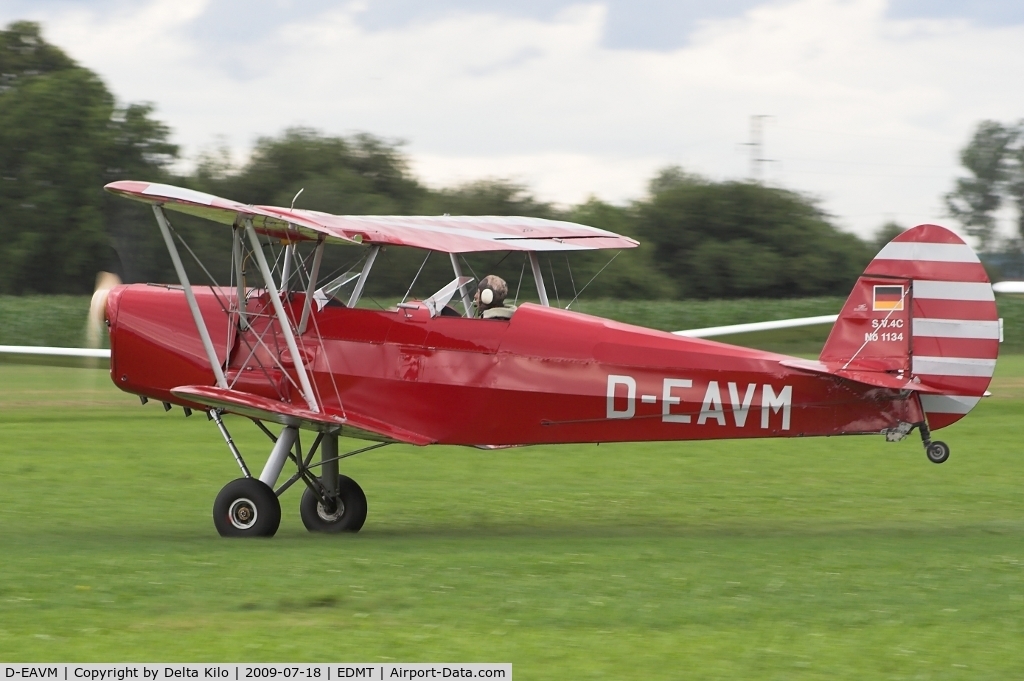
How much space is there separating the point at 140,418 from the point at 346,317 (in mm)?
10926

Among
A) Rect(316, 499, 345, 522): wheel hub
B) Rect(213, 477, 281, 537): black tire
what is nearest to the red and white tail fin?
Rect(316, 499, 345, 522): wheel hub

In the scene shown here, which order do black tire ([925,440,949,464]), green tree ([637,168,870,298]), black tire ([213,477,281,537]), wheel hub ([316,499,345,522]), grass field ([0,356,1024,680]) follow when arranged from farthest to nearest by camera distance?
1. green tree ([637,168,870,298])
2. wheel hub ([316,499,345,522])
3. black tire ([213,477,281,537])
4. black tire ([925,440,949,464])
5. grass field ([0,356,1024,680])

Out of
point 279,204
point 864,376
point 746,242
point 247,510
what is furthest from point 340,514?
point 746,242

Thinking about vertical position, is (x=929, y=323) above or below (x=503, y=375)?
above

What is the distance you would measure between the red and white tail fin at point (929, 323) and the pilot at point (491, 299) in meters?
2.40

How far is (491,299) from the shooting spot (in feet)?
32.2

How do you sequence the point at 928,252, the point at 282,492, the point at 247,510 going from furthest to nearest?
the point at 282,492
the point at 247,510
the point at 928,252

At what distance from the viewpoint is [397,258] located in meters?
10.9

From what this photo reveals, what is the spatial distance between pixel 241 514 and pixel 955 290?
5.42 meters

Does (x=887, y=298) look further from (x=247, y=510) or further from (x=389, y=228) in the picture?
(x=247, y=510)

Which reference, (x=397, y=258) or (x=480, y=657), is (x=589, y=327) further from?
(x=480, y=657)

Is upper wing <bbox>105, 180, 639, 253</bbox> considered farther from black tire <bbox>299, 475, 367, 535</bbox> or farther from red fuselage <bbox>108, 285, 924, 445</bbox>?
black tire <bbox>299, 475, 367, 535</bbox>

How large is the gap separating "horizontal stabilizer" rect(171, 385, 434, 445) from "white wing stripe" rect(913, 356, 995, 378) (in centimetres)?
358

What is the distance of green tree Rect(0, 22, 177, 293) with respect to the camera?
133ft
